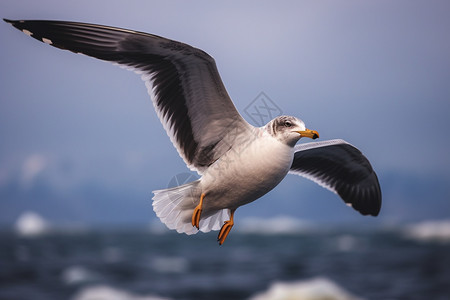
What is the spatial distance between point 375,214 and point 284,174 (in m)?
2.14

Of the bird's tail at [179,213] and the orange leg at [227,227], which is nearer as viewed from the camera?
the orange leg at [227,227]

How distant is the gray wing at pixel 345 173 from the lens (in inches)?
177

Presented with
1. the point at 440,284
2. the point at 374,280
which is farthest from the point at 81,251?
the point at 440,284

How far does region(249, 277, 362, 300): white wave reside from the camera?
19.8m

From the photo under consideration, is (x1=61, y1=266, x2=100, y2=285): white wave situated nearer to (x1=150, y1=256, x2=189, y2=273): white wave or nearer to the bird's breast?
(x1=150, y1=256, x2=189, y2=273): white wave

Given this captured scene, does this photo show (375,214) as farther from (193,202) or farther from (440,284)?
(440,284)

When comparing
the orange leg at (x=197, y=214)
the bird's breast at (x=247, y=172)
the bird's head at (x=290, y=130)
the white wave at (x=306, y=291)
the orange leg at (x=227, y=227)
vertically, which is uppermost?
the bird's head at (x=290, y=130)

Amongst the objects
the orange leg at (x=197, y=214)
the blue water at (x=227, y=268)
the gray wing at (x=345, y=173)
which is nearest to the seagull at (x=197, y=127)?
the orange leg at (x=197, y=214)

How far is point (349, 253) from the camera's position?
3056 cm

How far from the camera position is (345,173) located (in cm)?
478

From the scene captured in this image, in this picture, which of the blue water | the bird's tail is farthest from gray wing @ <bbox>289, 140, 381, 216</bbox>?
the blue water

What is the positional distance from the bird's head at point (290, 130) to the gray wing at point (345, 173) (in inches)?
58.7

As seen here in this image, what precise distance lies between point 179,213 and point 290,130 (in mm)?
1125

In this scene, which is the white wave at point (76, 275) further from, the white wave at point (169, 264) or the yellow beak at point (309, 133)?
the yellow beak at point (309, 133)
